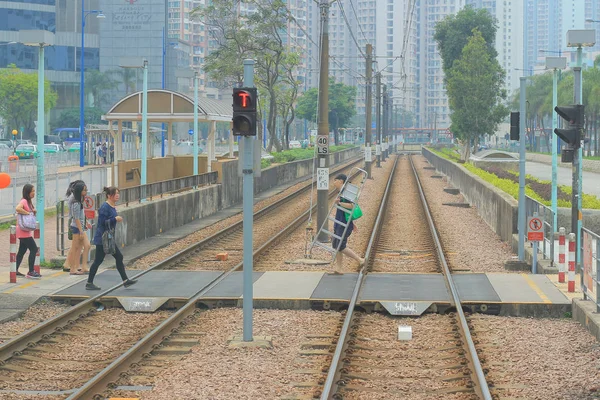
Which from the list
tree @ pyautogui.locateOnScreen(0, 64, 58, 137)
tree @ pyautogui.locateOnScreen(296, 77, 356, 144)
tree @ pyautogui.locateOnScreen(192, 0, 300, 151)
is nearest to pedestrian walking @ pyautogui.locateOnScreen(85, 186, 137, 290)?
tree @ pyautogui.locateOnScreen(192, 0, 300, 151)

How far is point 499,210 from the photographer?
26.9 m

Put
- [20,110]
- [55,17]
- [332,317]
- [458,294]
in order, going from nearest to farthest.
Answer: [332,317], [458,294], [20,110], [55,17]

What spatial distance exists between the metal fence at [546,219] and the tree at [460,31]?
61.4m

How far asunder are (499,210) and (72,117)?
95.6 metres

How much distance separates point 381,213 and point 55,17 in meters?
95.3

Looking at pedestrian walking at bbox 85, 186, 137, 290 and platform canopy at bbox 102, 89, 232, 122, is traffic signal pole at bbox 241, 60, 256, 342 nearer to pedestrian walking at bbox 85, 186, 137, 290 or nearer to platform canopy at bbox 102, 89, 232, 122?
pedestrian walking at bbox 85, 186, 137, 290

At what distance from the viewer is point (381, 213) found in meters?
33.0

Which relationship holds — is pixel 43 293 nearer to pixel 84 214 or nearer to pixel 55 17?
pixel 84 214

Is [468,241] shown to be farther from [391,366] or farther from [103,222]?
[391,366]

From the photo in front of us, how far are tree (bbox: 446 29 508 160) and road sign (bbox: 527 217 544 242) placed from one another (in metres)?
49.8

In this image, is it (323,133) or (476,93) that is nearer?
(323,133)

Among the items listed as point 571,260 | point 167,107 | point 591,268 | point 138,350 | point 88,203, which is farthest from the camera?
point 167,107

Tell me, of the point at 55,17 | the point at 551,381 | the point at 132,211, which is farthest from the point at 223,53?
the point at 55,17

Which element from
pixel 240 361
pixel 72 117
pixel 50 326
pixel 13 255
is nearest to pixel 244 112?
pixel 240 361
